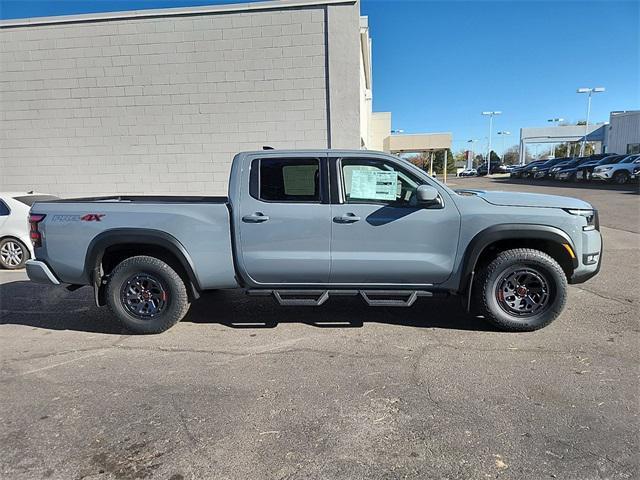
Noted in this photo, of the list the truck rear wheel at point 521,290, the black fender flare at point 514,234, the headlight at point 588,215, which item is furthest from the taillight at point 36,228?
the headlight at point 588,215

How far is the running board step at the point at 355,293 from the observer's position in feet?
14.0

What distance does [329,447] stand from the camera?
8.61 ft

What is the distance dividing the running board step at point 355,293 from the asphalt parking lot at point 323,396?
1.18 feet

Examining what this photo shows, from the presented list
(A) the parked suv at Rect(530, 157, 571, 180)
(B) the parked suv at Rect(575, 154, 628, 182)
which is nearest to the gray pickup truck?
(B) the parked suv at Rect(575, 154, 628, 182)

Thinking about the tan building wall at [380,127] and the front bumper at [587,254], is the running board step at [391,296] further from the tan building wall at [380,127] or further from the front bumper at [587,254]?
the tan building wall at [380,127]

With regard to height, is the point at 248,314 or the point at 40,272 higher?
the point at 40,272

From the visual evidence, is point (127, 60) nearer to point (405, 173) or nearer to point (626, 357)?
point (405, 173)

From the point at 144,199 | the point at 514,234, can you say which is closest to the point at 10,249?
the point at 144,199

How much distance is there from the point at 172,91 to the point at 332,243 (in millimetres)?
9610

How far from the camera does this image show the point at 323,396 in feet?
10.5

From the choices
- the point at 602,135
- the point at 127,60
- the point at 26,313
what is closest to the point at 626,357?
the point at 26,313

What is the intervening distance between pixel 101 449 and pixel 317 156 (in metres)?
3.14

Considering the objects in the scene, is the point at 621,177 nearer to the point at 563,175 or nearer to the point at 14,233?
the point at 563,175

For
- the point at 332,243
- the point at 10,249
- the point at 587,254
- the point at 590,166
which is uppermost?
the point at 590,166
